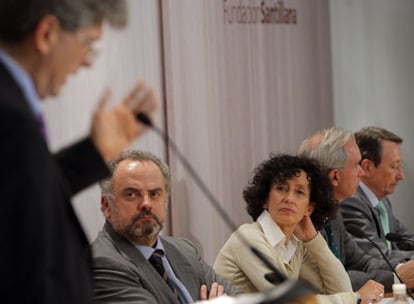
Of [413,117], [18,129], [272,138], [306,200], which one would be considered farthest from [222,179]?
[18,129]

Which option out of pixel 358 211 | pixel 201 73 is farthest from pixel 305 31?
pixel 358 211

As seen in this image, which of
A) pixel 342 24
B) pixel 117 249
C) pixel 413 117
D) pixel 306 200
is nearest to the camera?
pixel 117 249

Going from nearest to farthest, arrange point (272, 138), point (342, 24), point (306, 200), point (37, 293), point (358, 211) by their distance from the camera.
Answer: point (37, 293)
point (306, 200)
point (358, 211)
point (272, 138)
point (342, 24)

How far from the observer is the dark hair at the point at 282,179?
138 inches

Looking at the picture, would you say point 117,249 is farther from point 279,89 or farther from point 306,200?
point 279,89

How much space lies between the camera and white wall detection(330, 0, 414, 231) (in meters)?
5.40

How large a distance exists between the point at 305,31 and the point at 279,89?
422 mm

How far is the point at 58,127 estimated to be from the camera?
370 cm

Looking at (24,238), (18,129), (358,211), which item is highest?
(18,129)

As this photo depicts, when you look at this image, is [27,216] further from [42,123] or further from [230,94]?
[230,94]

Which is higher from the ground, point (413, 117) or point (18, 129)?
point (18, 129)

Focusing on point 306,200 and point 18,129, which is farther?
point 306,200

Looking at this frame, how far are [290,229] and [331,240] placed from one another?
508 mm

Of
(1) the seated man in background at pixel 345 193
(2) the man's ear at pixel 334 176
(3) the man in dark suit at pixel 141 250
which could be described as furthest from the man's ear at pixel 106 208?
(2) the man's ear at pixel 334 176
